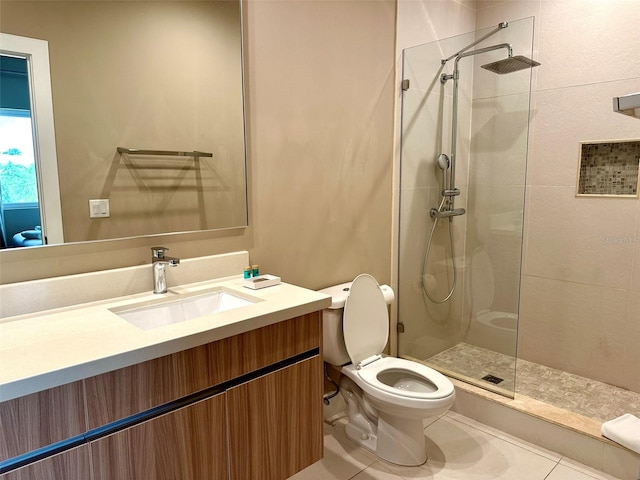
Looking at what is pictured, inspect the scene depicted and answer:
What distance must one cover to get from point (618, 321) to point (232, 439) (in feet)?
8.11

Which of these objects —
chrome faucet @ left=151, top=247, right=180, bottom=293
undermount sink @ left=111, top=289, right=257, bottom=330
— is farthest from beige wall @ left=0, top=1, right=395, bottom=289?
undermount sink @ left=111, top=289, right=257, bottom=330

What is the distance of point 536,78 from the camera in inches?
117

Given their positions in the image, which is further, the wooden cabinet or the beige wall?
the beige wall

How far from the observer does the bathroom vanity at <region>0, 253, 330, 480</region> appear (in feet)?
3.58

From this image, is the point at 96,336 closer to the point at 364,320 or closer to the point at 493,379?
the point at 364,320

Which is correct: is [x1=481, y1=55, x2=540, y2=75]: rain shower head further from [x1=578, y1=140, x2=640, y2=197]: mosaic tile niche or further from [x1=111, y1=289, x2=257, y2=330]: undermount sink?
[x1=111, y1=289, x2=257, y2=330]: undermount sink

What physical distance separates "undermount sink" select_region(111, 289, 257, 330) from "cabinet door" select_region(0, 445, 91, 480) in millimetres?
554

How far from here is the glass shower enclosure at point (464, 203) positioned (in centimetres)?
258

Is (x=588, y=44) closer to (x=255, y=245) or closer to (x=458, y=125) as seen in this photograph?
(x=458, y=125)

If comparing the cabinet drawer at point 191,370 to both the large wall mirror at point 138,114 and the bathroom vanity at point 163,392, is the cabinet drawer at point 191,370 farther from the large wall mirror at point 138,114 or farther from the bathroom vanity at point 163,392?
the large wall mirror at point 138,114

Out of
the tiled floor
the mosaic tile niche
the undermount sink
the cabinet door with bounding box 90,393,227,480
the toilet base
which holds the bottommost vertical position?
the tiled floor

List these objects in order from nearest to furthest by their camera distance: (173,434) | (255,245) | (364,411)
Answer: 1. (173,434)
2. (255,245)
3. (364,411)

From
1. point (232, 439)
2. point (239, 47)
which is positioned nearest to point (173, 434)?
point (232, 439)

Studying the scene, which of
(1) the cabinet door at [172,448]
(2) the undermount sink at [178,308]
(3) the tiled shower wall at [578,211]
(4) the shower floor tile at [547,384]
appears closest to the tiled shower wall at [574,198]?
(3) the tiled shower wall at [578,211]
